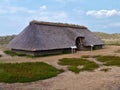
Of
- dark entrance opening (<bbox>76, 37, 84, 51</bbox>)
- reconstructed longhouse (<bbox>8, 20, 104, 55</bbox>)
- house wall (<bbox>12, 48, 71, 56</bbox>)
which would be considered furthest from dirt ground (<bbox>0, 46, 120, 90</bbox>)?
dark entrance opening (<bbox>76, 37, 84, 51</bbox>)

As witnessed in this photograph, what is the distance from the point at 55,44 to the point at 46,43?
2.27 meters

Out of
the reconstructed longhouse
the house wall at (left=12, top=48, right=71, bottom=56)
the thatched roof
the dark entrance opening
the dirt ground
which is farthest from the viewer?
the dark entrance opening

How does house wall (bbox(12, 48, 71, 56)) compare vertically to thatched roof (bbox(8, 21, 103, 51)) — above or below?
below

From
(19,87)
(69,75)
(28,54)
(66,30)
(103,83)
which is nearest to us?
(19,87)

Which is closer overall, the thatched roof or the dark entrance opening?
the thatched roof

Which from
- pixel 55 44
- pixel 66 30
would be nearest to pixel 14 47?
pixel 55 44

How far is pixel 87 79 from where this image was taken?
1639 centimetres

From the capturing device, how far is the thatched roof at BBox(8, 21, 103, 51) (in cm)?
3177

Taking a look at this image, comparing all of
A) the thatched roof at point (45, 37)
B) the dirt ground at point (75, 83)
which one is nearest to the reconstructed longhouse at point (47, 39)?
the thatched roof at point (45, 37)

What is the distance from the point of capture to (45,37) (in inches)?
1344

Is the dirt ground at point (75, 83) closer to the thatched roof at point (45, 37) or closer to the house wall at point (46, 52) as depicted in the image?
the house wall at point (46, 52)

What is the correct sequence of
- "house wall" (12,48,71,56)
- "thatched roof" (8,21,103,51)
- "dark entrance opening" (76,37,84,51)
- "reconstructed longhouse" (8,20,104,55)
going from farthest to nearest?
"dark entrance opening" (76,37,84,51) < "thatched roof" (8,21,103,51) < "reconstructed longhouse" (8,20,104,55) < "house wall" (12,48,71,56)

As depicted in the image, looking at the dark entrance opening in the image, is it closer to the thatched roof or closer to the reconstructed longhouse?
the reconstructed longhouse

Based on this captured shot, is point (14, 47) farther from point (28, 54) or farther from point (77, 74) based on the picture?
point (77, 74)
